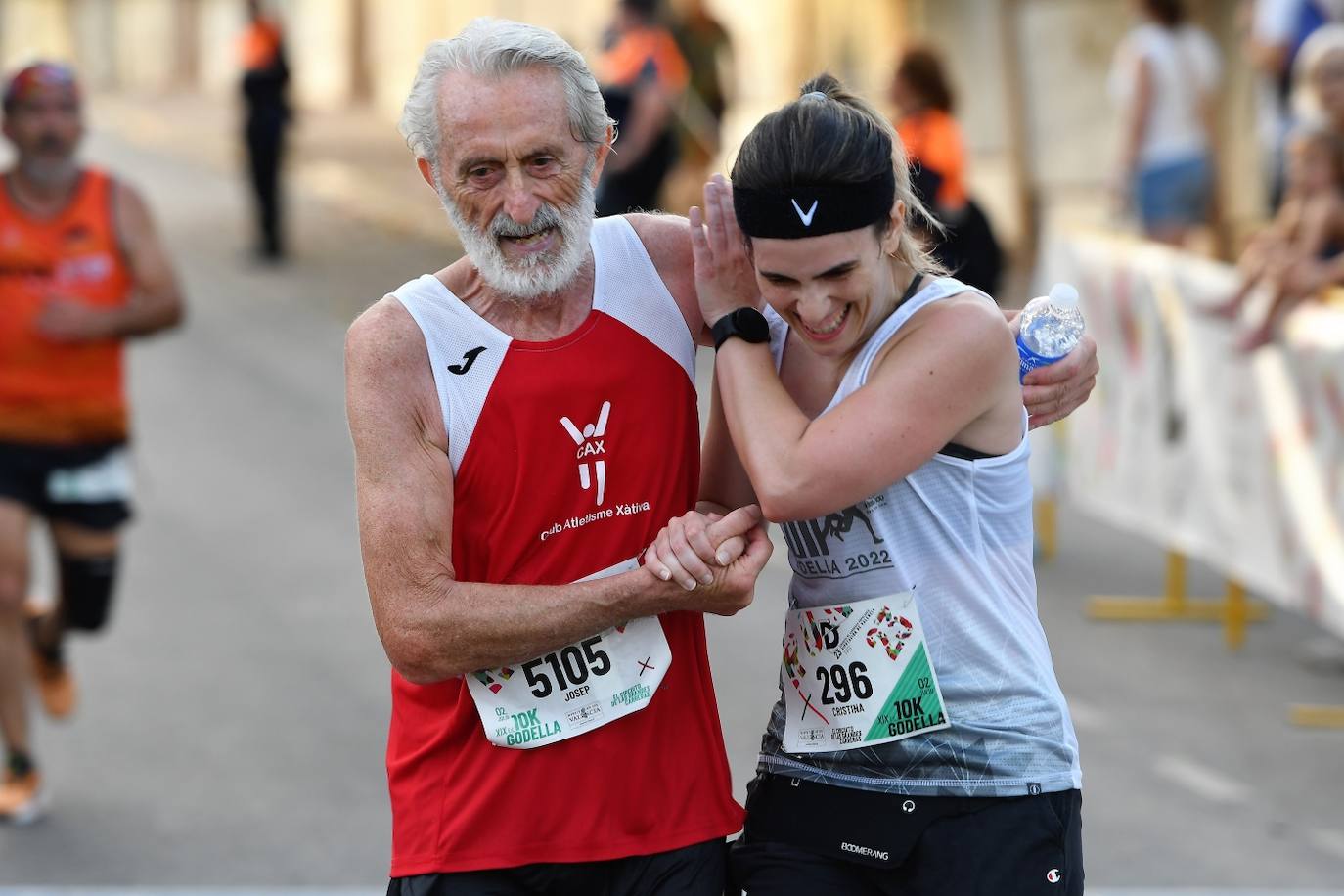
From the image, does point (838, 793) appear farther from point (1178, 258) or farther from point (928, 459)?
point (1178, 258)

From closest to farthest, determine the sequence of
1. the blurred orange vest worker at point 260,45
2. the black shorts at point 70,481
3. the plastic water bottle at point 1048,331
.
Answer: the plastic water bottle at point 1048,331, the black shorts at point 70,481, the blurred orange vest worker at point 260,45

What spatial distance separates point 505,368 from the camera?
10.2 feet

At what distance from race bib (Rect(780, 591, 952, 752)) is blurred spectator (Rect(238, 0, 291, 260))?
13424 millimetres

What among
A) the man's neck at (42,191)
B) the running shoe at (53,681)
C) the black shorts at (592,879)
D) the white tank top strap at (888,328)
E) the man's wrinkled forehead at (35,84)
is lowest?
the running shoe at (53,681)

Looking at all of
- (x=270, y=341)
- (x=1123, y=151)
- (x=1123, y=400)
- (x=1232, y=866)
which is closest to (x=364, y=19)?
(x=270, y=341)

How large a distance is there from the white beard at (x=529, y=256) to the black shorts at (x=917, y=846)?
0.89 meters

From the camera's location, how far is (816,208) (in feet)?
9.49

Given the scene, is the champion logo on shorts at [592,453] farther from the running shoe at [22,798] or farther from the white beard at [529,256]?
the running shoe at [22,798]

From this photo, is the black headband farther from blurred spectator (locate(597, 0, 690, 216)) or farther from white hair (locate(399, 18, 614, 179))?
blurred spectator (locate(597, 0, 690, 216))

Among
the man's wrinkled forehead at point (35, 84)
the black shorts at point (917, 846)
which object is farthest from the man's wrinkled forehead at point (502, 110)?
the man's wrinkled forehead at point (35, 84)

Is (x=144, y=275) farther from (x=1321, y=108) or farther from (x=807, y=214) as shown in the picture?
(x=807, y=214)

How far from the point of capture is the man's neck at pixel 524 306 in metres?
3.14

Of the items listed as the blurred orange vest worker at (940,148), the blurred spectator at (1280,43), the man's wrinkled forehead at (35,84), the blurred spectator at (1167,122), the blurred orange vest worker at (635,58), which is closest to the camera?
the man's wrinkled forehead at (35,84)

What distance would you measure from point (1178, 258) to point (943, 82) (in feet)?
5.04
